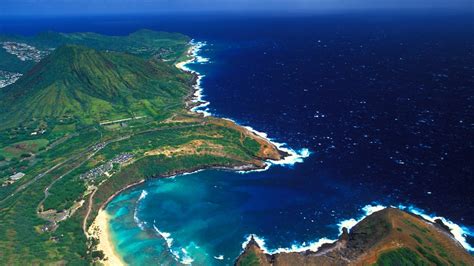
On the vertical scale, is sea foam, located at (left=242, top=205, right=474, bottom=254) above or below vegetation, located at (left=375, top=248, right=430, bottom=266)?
below

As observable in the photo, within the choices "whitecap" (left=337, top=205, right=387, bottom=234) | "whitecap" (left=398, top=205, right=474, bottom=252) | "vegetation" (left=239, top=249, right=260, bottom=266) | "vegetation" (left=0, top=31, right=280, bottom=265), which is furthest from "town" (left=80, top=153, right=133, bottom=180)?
"whitecap" (left=398, top=205, right=474, bottom=252)

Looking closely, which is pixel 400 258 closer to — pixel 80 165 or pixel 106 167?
pixel 106 167

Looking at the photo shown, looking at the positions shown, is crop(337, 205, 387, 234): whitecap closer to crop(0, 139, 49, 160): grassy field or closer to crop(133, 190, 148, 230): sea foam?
crop(133, 190, 148, 230): sea foam

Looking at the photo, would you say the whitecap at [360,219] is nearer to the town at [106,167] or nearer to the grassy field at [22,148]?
the town at [106,167]

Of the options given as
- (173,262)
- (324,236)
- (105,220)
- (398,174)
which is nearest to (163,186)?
(105,220)

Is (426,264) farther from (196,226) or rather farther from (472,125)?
(472,125)

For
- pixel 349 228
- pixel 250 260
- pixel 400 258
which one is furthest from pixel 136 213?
pixel 400 258
